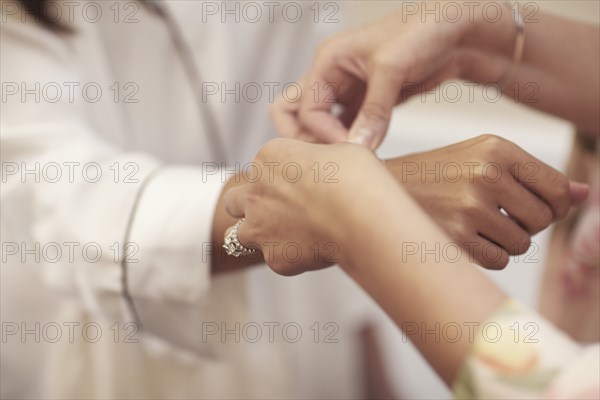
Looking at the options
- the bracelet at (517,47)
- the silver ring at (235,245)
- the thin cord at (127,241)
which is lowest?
the thin cord at (127,241)

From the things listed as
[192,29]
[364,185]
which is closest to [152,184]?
[192,29]

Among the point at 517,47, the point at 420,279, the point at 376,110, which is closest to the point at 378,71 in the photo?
the point at 376,110

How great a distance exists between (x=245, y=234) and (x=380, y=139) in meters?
0.16

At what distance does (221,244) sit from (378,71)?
0.22m

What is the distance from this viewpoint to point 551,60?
0.62 m

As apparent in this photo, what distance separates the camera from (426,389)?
1260mm

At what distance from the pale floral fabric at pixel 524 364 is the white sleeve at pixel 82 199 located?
313 mm

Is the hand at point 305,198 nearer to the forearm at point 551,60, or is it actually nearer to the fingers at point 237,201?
the fingers at point 237,201

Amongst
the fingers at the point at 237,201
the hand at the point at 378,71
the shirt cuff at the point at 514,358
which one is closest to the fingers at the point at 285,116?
the hand at the point at 378,71

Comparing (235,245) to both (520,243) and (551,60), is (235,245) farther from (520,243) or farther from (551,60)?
(551,60)

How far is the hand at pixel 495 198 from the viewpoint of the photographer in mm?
477

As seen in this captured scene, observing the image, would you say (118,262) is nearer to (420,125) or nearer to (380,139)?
(380,139)

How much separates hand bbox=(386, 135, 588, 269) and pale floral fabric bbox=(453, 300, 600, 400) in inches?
5.6

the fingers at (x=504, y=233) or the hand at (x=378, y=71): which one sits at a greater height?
the hand at (x=378, y=71)
